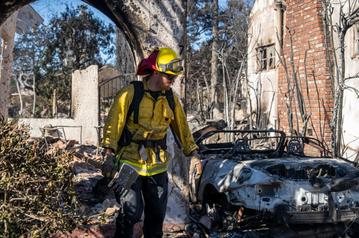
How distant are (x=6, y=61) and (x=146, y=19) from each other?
236 inches

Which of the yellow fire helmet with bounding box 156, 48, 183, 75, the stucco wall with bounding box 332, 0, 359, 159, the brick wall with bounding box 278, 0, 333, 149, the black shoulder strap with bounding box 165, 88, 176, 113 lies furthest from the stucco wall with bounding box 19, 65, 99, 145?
the yellow fire helmet with bounding box 156, 48, 183, 75

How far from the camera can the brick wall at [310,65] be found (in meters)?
10.1

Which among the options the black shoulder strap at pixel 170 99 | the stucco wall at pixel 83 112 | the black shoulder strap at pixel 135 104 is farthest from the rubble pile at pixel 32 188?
the stucco wall at pixel 83 112

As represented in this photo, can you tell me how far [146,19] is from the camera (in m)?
5.73

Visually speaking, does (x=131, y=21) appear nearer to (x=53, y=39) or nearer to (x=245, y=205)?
(x=245, y=205)

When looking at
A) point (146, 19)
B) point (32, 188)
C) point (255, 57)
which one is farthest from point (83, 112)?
point (32, 188)

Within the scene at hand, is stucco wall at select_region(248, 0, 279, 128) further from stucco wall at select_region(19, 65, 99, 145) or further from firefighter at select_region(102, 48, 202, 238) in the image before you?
firefighter at select_region(102, 48, 202, 238)

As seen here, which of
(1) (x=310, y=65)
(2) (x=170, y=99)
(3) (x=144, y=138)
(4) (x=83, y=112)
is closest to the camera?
(3) (x=144, y=138)

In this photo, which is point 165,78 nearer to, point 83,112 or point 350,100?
point 350,100

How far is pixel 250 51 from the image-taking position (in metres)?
16.4

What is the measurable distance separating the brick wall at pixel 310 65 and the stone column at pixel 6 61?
20.5 feet

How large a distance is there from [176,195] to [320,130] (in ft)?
17.4

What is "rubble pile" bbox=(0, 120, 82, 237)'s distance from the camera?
3523 millimetres

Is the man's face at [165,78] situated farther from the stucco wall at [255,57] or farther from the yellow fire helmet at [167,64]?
the stucco wall at [255,57]
